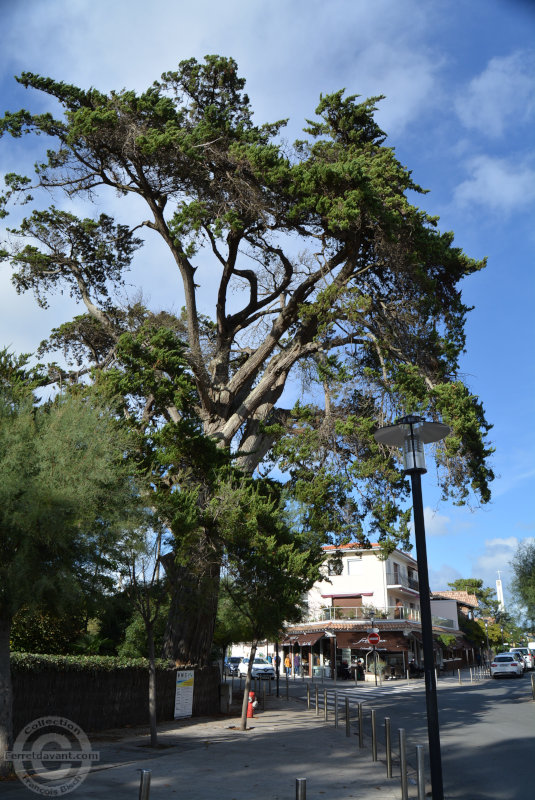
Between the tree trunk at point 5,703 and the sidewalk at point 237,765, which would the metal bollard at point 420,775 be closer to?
the sidewalk at point 237,765

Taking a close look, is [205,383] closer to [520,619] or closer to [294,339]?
[294,339]

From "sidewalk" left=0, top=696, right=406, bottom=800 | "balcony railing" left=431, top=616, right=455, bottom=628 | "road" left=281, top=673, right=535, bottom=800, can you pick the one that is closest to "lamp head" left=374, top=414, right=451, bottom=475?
"sidewalk" left=0, top=696, right=406, bottom=800

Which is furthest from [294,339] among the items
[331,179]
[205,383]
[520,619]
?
[520,619]

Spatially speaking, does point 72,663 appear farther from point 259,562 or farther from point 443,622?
point 443,622

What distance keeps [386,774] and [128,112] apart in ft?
59.3

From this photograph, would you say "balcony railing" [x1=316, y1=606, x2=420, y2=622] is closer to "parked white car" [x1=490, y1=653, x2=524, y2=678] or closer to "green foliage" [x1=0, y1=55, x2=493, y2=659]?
"parked white car" [x1=490, y1=653, x2=524, y2=678]

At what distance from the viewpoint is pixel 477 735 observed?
14.8 m

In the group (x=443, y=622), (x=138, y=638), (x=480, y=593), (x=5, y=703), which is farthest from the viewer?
(x=480, y=593)

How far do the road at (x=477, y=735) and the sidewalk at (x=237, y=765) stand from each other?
1.08m

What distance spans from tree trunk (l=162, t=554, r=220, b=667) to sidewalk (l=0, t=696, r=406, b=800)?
2.55 m

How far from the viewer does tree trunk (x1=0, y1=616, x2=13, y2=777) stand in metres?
9.84

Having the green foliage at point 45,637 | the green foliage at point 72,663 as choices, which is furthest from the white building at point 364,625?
the green foliage at point 72,663

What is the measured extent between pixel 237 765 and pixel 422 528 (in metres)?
6.41

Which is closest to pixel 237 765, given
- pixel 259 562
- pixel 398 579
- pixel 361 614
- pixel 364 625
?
pixel 259 562
